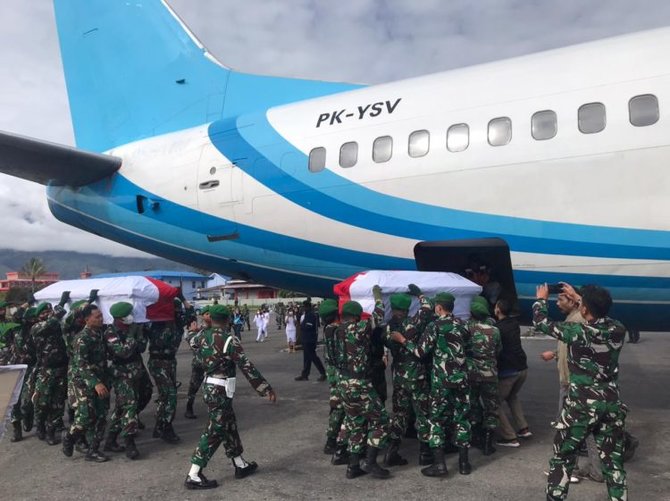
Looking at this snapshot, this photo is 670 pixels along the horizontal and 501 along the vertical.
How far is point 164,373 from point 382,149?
4054mm

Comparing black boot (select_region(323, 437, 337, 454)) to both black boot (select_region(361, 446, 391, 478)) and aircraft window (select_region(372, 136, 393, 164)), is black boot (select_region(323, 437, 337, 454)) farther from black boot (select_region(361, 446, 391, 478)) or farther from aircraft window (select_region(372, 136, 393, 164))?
aircraft window (select_region(372, 136, 393, 164))

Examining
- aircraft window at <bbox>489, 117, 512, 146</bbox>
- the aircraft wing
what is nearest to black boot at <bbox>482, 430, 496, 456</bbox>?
aircraft window at <bbox>489, 117, 512, 146</bbox>

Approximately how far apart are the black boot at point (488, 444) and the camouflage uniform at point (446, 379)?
638 millimetres

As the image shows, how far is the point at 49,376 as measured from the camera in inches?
264

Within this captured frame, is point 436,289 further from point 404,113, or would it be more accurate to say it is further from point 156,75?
point 156,75

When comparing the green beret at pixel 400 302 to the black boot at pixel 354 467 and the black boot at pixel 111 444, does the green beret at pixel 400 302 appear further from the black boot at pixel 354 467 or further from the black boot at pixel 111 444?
the black boot at pixel 111 444

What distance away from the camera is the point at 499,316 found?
6.35 metres

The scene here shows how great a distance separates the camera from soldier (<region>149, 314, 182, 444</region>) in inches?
257

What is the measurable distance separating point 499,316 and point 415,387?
1598 millimetres

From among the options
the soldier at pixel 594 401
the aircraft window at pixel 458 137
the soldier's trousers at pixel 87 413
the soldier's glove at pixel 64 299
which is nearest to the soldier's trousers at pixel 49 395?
the soldier's glove at pixel 64 299

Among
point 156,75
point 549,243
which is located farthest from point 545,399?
point 156,75

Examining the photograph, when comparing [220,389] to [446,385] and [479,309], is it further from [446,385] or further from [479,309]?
[479,309]

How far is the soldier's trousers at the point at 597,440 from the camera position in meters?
3.89

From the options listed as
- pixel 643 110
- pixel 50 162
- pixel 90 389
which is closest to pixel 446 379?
pixel 643 110
